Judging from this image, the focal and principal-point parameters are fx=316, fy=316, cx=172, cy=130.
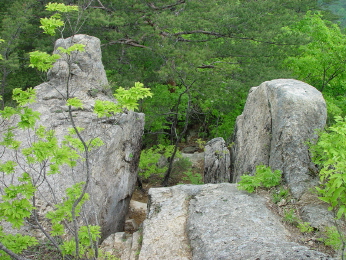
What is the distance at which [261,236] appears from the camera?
5.02 metres

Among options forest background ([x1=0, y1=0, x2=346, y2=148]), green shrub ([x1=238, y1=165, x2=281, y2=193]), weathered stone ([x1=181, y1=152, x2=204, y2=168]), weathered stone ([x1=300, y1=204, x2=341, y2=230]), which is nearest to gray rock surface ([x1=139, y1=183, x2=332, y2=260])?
green shrub ([x1=238, y1=165, x2=281, y2=193])

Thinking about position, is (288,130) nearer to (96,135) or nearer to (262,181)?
(262,181)

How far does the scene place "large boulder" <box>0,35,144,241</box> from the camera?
7.19m

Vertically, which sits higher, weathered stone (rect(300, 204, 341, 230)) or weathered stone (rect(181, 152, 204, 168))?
weathered stone (rect(300, 204, 341, 230))

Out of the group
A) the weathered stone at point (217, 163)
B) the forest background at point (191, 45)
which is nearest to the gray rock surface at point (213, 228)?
the weathered stone at point (217, 163)

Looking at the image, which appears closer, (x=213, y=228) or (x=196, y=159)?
(x=213, y=228)

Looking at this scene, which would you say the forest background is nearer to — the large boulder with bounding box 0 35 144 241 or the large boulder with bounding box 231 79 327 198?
the large boulder with bounding box 0 35 144 241

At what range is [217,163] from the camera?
35.1 feet

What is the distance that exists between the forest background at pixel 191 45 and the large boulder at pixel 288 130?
3394mm

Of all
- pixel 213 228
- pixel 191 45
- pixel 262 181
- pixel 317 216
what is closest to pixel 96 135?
pixel 213 228

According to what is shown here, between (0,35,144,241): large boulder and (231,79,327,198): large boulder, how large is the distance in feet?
11.0

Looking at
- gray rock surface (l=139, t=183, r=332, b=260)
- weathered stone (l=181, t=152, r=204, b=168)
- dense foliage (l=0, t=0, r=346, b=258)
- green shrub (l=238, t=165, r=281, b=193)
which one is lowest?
weathered stone (l=181, t=152, r=204, b=168)

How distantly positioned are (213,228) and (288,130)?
9.40ft

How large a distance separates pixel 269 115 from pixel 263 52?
5.73m
